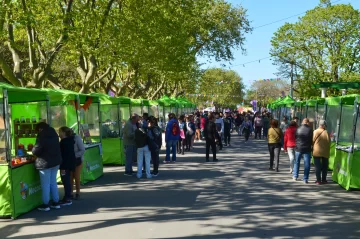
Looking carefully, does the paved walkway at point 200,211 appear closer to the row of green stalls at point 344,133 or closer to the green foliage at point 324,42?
the row of green stalls at point 344,133

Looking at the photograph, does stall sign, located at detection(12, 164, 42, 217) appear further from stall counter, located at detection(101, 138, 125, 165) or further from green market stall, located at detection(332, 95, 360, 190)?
green market stall, located at detection(332, 95, 360, 190)

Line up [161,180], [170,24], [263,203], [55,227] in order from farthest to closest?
[170,24]
[161,180]
[263,203]
[55,227]

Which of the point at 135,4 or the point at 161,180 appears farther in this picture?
the point at 135,4

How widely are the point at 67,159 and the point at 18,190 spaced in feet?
4.29

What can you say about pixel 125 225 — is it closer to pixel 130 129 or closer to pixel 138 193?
pixel 138 193

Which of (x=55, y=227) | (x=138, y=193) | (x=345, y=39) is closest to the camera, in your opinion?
(x=55, y=227)

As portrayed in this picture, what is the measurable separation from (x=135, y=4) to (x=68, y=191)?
1507cm

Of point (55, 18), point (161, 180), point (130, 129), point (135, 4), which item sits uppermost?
point (135, 4)

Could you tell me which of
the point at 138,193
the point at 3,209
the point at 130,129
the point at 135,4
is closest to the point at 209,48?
the point at 135,4

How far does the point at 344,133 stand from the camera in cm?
1251

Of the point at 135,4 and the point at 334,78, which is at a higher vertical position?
the point at 135,4

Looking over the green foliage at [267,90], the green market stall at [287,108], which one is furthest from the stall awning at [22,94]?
the green foliage at [267,90]

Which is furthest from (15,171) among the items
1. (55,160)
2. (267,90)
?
(267,90)

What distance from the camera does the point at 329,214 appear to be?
822cm
